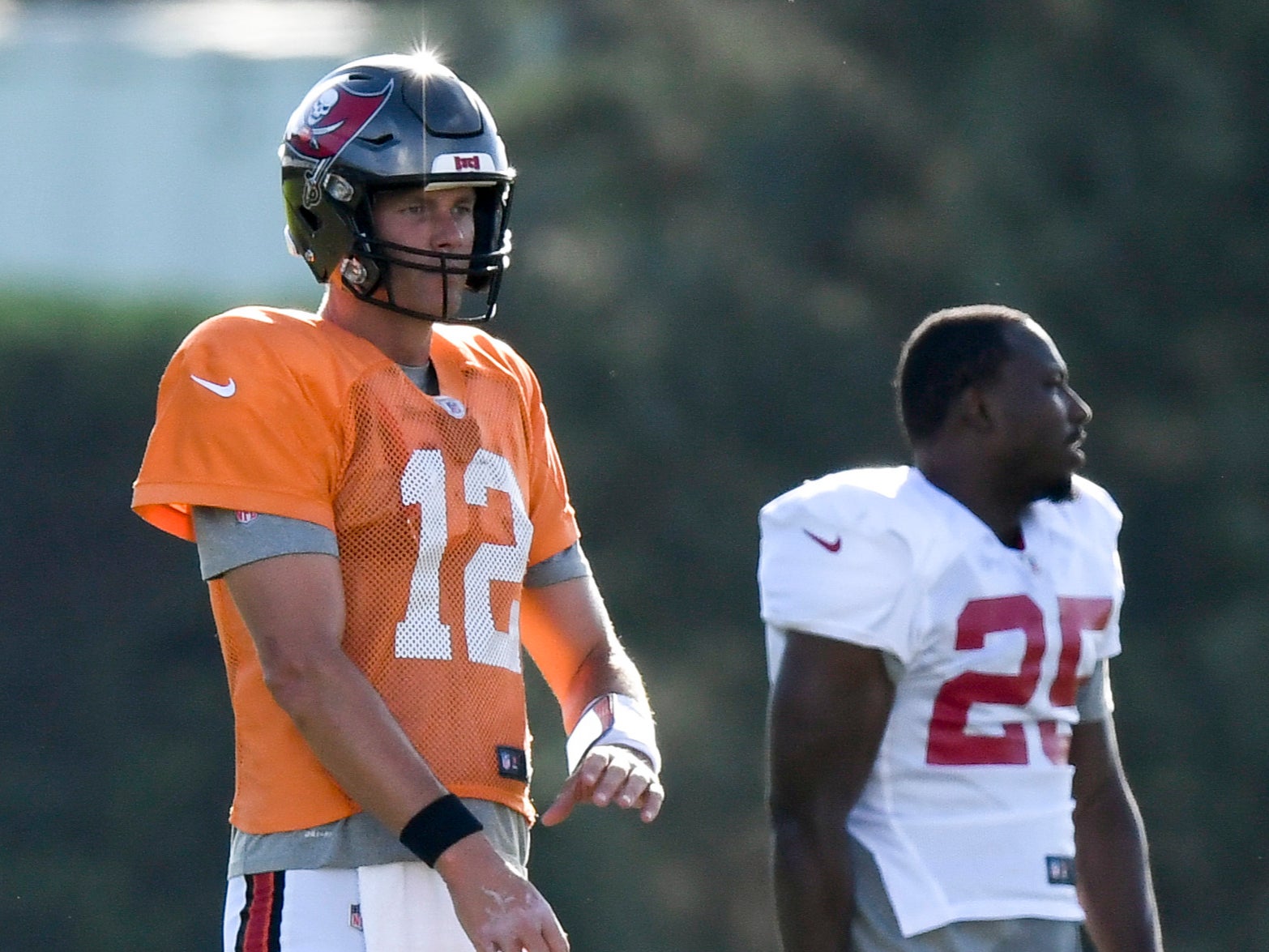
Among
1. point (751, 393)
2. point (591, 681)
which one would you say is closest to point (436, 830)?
point (591, 681)

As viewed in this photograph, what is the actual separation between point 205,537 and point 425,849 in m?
0.48

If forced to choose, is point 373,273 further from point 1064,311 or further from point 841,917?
point 1064,311

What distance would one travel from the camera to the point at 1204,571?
11.6 meters

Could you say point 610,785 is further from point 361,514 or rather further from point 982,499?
point 982,499

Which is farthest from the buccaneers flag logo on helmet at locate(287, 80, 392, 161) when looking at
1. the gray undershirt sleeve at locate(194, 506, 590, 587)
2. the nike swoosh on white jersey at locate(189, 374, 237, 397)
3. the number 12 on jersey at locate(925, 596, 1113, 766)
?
the number 12 on jersey at locate(925, 596, 1113, 766)

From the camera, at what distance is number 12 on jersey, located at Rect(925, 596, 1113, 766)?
289 centimetres

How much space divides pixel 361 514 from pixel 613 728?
44 cm

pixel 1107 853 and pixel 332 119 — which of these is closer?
pixel 332 119

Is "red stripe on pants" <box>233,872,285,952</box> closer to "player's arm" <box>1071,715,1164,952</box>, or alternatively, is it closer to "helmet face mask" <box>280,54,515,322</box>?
"helmet face mask" <box>280,54,515,322</box>

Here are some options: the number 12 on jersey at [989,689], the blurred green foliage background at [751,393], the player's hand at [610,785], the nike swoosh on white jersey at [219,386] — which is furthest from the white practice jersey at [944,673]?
the blurred green foliage background at [751,393]

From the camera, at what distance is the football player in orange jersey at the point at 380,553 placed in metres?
2.68

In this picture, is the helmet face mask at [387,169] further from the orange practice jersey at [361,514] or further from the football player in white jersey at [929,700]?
the football player in white jersey at [929,700]

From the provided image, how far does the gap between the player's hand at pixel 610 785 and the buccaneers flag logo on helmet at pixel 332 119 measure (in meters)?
0.89

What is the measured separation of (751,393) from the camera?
483 inches
